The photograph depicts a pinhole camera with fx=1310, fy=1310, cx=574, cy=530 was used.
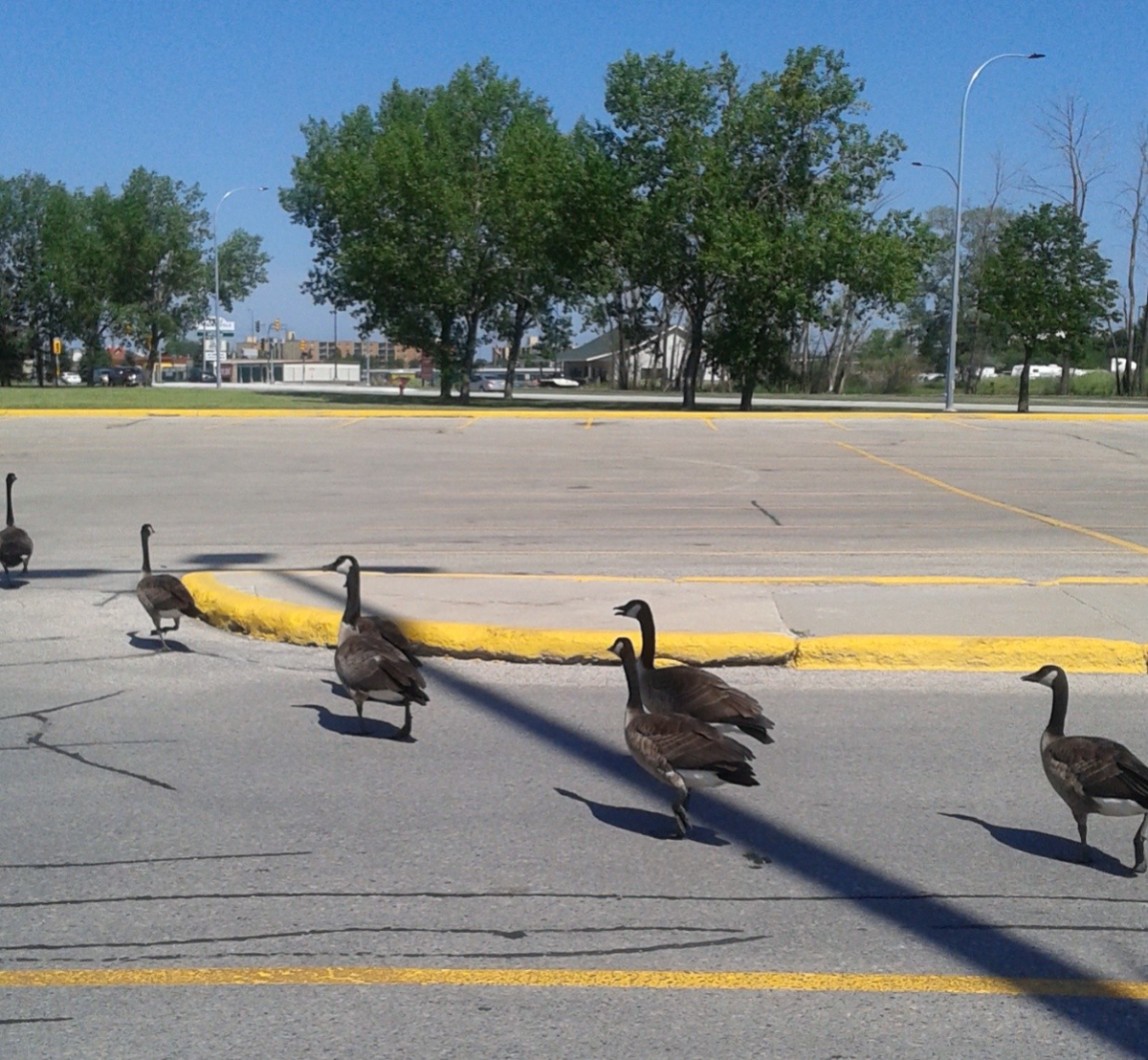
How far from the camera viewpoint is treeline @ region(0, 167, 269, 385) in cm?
8244

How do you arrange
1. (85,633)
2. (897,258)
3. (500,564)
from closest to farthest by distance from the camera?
(85,633) < (500,564) < (897,258)

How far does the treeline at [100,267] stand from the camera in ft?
270

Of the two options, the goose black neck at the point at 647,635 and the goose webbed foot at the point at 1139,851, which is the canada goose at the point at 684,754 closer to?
the goose black neck at the point at 647,635

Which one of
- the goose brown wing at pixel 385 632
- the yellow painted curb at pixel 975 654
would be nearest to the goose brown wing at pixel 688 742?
the goose brown wing at pixel 385 632

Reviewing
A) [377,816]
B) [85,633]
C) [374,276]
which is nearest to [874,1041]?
[377,816]

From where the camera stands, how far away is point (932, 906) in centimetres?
496

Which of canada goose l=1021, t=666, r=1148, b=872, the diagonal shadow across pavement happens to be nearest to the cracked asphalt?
the diagonal shadow across pavement

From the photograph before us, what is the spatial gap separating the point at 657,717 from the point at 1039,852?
171 cm

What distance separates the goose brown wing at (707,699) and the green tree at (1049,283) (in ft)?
126

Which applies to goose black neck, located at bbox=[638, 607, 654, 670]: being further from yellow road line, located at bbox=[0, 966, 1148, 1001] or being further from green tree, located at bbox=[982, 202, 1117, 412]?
green tree, located at bbox=[982, 202, 1117, 412]

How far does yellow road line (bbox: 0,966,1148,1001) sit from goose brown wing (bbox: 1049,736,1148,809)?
97 cm

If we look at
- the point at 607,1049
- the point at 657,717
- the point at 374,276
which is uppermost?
the point at 374,276

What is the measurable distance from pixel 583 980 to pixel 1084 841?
2.35m

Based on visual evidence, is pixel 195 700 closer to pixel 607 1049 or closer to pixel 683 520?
pixel 607 1049
